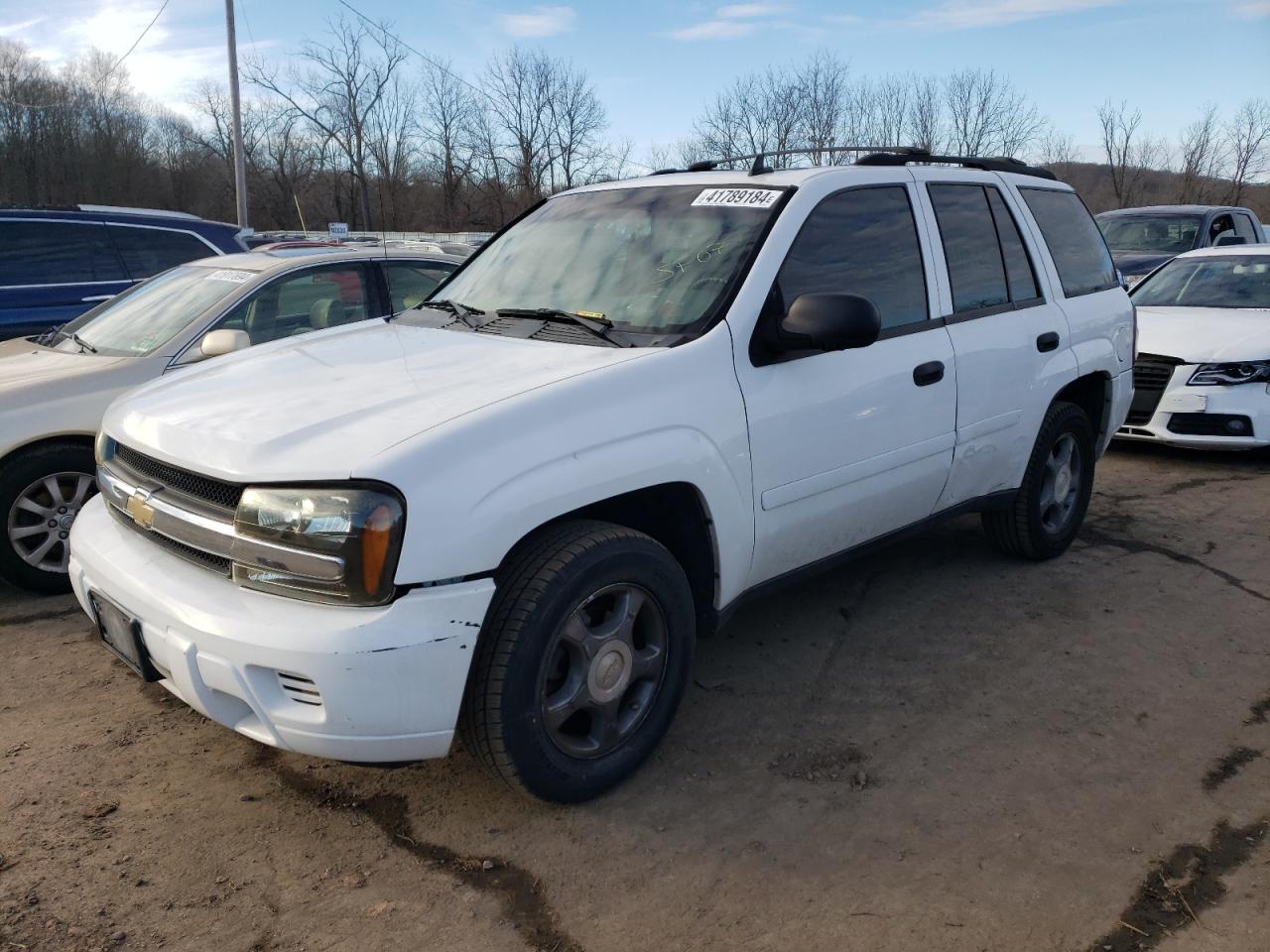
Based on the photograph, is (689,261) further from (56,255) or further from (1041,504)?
(56,255)

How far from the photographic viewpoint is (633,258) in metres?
3.60

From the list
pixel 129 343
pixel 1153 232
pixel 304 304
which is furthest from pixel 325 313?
pixel 1153 232

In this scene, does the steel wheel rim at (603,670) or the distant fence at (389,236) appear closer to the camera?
the steel wheel rim at (603,670)

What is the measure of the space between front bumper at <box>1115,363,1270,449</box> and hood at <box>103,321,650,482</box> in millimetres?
5459

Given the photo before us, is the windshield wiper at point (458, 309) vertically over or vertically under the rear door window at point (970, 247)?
under

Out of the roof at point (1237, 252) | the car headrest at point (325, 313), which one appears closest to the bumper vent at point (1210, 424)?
the roof at point (1237, 252)

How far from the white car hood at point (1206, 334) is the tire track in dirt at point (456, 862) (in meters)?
6.31

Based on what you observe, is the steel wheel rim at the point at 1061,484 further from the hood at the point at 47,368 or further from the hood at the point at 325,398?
the hood at the point at 47,368

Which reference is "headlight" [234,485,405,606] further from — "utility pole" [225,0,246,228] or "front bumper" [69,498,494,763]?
"utility pole" [225,0,246,228]

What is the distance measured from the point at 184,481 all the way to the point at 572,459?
1.10m

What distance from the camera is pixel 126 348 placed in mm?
5098

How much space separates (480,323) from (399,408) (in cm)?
96

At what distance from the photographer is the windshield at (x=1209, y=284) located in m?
8.01

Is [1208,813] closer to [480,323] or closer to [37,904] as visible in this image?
[480,323]
